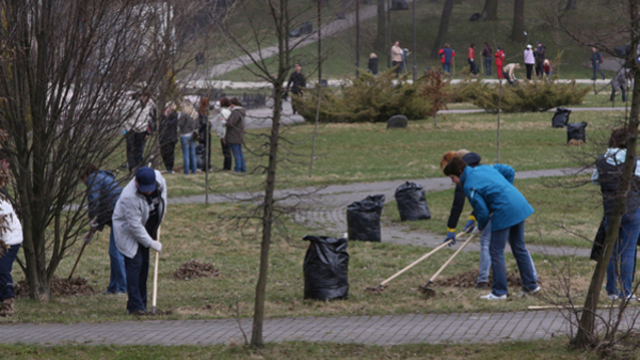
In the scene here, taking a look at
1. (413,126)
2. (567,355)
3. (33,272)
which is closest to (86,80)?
(33,272)

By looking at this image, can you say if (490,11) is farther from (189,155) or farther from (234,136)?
(234,136)

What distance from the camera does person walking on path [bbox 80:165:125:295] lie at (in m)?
8.59

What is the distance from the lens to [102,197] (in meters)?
8.75

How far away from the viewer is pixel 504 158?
18.6m

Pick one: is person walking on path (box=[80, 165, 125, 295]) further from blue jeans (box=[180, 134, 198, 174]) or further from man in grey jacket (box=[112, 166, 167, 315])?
blue jeans (box=[180, 134, 198, 174])

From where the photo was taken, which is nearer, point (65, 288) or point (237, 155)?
point (65, 288)

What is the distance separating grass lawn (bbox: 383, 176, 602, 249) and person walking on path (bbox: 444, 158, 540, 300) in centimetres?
218

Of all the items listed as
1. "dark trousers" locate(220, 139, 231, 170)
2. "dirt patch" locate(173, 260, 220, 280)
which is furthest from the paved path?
"dark trousers" locate(220, 139, 231, 170)

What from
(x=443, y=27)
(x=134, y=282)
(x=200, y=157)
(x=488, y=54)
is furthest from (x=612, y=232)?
(x=443, y=27)

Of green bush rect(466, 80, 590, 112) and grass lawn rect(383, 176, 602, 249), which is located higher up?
green bush rect(466, 80, 590, 112)

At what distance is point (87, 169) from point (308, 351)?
12.9ft

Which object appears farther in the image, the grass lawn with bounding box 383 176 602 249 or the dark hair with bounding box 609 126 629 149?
the grass lawn with bounding box 383 176 602 249

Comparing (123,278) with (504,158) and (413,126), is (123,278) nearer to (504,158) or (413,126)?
(504,158)

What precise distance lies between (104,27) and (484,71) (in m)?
38.8
